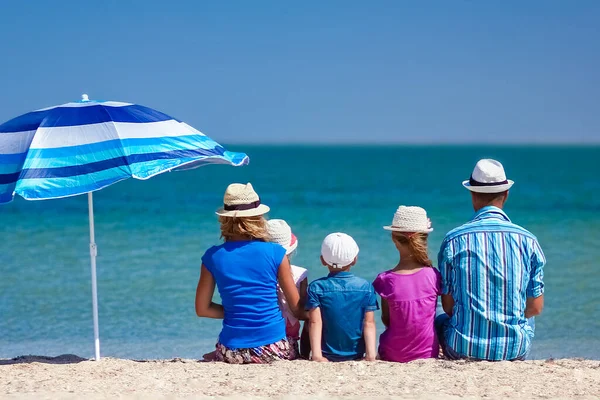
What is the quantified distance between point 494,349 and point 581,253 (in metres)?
8.87

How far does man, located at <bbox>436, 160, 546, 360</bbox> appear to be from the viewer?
4047mm

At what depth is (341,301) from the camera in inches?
167

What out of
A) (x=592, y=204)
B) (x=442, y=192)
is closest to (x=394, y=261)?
(x=592, y=204)

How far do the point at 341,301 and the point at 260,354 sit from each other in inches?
21.1

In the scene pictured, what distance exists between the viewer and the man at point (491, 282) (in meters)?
4.05

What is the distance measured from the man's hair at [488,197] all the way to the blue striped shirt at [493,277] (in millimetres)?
137

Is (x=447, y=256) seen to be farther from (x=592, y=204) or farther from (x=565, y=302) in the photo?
(x=592, y=204)

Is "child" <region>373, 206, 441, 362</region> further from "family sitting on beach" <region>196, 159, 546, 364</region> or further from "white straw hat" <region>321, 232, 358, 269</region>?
"white straw hat" <region>321, 232, 358, 269</region>

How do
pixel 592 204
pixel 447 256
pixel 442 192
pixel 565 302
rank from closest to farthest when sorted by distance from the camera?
pixel 447 256 < pixel 565 302 < pixel 592 204 < pixel 442 192

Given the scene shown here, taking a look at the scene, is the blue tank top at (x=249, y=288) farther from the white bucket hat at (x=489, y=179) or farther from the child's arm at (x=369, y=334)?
the white bucket hat at (x=489, y=179)

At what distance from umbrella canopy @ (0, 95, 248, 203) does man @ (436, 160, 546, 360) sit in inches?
53.0

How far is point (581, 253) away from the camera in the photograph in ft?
40.4

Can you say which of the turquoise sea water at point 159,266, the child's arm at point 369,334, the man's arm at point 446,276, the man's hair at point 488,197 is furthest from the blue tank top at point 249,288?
the turquoise sea water at point 159,266

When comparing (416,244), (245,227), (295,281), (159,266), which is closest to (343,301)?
(295,281)
